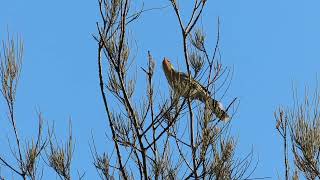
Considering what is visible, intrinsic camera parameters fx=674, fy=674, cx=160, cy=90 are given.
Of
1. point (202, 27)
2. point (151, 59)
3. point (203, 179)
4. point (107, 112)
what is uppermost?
point (202, 27)

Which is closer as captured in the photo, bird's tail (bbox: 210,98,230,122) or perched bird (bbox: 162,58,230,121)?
perched bird (bbox: 162,58,230,121)

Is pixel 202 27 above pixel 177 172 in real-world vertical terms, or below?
above

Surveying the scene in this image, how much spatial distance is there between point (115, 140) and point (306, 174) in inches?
44.5

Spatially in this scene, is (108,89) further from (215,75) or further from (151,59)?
(215,75)

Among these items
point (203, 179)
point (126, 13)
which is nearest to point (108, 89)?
point (126, 13)

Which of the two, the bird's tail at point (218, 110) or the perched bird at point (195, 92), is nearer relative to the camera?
the perched bird at point (195, 92)

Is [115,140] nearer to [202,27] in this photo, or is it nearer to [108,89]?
[108,89]

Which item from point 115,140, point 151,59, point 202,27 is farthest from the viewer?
point 202,27

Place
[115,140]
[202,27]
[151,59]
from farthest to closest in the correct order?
[202,27] < [151,59] < [115,140]

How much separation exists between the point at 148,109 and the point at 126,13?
0.55m

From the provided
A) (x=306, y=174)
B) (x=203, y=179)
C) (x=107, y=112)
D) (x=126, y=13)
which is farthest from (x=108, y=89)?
(x=306, y=174)

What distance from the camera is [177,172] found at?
3684mm

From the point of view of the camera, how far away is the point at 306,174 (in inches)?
153

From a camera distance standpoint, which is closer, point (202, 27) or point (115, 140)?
point (115, 140)
